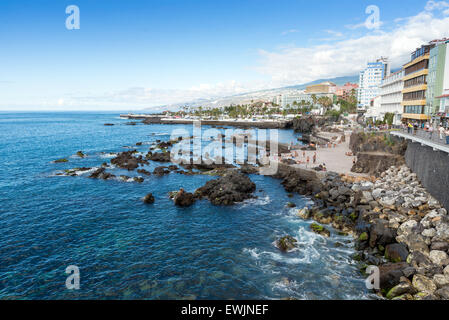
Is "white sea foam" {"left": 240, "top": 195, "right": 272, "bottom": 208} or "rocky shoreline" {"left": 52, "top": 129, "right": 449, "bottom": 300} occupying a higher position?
"rocky shoreline" {"left": 52, "top": 129, "right": 449, "bottom": 300}

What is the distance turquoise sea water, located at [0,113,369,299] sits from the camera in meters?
16.9

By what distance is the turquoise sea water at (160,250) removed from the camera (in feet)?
55.3

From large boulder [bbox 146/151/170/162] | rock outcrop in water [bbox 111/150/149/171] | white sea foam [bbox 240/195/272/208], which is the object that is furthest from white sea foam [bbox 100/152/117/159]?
white sea foam [bbox 240/195/272/208]

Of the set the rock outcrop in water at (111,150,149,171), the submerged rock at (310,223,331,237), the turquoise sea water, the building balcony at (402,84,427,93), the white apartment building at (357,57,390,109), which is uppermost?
the white apartment building at (357,57,390,109)

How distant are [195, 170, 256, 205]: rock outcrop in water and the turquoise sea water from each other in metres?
1.31

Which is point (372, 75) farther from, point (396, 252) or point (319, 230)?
point (396, 252)

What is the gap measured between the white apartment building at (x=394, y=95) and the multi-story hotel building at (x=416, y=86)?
123 inches

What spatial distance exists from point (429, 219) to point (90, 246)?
26.3 meters

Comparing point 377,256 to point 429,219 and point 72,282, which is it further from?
point 72,282

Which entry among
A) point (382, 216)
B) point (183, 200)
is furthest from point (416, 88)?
point (183, 200)

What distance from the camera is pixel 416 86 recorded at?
4509cm

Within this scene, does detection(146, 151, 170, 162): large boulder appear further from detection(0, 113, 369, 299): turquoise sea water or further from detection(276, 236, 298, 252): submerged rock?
detection(276, 236, 298, 252): submerged rock

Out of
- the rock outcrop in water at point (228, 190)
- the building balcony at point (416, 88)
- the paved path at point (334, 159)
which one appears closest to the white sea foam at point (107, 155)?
the rock outcrop in water at point (228, 190)

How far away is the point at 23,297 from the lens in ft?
53.1
